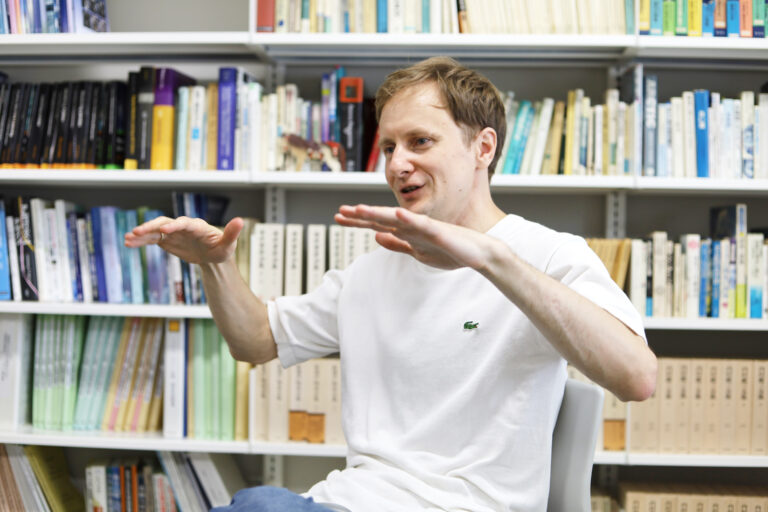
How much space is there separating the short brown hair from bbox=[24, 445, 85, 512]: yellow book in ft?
5.37

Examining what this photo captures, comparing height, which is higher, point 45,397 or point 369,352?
point 369,352

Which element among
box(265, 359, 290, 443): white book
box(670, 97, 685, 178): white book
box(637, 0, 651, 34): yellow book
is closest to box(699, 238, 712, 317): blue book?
box(670, 97, 685, 178): white book

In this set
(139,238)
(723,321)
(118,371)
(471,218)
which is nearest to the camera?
(139,238)

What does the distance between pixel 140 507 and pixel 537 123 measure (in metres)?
→ 1.60

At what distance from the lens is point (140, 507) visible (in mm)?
2188

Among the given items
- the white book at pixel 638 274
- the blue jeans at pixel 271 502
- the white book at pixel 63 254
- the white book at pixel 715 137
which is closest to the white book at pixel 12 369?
the white book at pixel 63 254

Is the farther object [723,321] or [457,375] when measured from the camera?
[723,321]

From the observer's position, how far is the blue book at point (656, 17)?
1.96 m

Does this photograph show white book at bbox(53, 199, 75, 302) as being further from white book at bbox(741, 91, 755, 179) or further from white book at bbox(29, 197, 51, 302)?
white book at bbox(741, 91, 755, 179)

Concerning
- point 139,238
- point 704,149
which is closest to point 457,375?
point 139,238

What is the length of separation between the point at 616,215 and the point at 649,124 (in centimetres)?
36

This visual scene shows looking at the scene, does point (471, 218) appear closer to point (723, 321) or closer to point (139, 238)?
point (139, 238)

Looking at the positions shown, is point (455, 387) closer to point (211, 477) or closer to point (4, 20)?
point (211, 477)

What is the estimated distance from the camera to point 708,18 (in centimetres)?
199
